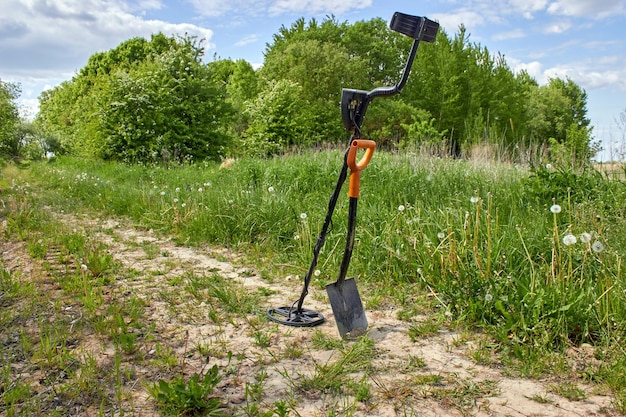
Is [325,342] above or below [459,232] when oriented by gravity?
below

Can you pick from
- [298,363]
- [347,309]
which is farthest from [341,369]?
[347,309]

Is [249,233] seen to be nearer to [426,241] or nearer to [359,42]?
[426,241]

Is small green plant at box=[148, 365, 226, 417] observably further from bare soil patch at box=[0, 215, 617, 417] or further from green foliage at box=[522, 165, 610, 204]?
green foliage at box=[522, 165, 610, 204]

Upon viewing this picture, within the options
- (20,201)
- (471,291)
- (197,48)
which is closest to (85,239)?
(20,201)

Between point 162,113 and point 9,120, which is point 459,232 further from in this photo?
point 9,120

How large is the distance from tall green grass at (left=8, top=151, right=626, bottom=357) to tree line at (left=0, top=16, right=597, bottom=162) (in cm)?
182

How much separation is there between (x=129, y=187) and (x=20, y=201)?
5.51 ft

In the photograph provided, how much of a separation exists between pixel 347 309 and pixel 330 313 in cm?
51

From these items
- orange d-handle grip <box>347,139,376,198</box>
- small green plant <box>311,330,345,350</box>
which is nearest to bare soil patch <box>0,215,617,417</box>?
small green plant <box>311,330,345,350</box>

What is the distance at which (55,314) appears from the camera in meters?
3.32

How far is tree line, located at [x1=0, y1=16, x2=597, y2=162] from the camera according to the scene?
1441 cm

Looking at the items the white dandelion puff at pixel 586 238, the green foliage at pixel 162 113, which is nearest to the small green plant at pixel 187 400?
the white dandelion puff at pixel 586 238

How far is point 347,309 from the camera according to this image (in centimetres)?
303

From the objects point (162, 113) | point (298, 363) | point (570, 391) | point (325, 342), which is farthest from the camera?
point (162, 113)
